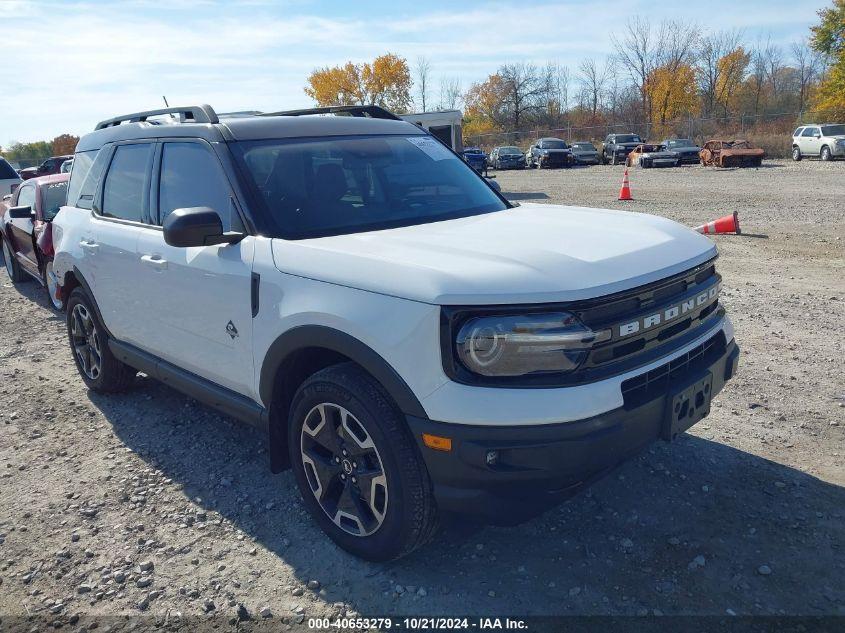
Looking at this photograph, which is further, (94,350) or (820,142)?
(820,142)

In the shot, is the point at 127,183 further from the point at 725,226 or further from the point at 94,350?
the point at 725,226

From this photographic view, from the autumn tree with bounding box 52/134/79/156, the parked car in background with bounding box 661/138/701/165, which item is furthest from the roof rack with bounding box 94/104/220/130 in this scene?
the autumn tree with bounding box 52/134/79/156

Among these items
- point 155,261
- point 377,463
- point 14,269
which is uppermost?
point 155,261

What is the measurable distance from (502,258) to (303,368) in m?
1.13

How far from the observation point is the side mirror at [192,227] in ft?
10.2

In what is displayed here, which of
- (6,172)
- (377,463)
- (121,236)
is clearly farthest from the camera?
(6,172)

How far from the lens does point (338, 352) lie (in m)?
2.90

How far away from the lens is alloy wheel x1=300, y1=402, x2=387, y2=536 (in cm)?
288

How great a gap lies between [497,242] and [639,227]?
85 cm

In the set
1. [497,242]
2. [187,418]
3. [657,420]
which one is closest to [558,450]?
[657,420]

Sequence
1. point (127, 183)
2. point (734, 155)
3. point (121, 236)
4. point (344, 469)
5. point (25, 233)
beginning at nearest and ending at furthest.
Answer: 1. point (344, 469)
2. point (121, 236)
3. point (127, 183)
4. point (25, 233)
5. point (734, 155)

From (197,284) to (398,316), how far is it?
1480mm

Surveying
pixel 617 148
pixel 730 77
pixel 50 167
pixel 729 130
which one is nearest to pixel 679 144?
pixel 617 148

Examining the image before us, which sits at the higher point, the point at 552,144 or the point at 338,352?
the point at 552,144
